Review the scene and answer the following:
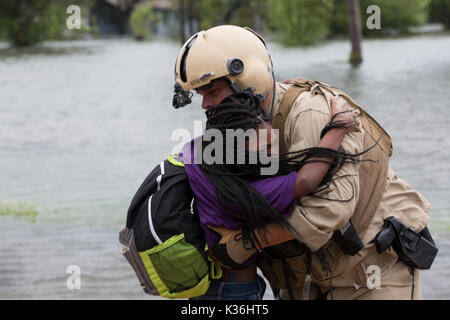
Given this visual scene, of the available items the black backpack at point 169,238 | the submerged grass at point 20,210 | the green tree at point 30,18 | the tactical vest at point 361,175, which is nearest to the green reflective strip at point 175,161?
the black backpack at point 169,238

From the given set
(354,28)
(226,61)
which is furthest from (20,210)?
(354,28)

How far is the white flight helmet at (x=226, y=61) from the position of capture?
2289 millimetres

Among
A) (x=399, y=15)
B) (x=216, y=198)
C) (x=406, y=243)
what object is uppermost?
(x=399, y=15)

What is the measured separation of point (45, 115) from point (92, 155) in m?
4.68

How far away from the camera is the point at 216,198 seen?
2352 millimetres

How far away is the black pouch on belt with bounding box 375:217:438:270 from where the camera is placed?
242 cm

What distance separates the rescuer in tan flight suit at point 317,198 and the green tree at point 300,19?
84.8 ft

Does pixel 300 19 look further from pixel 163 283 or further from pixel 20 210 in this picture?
pixel 163 283

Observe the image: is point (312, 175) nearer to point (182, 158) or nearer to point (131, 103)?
point (182, 158)

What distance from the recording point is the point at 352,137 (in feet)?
7.63

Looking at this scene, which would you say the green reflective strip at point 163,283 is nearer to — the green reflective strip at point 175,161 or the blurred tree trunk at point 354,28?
the green reflective strip at point 175,161

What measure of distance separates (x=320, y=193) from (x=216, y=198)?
1.18ft

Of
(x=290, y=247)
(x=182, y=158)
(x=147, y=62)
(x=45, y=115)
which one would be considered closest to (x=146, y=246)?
(x=182, y=158)
